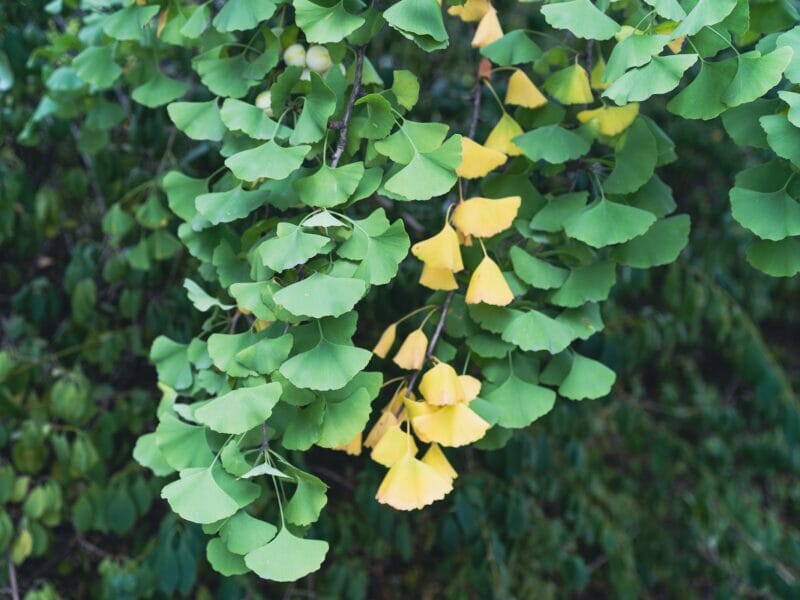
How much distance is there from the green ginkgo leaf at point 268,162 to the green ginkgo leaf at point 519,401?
328 millimetres

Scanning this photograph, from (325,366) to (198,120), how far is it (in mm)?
364

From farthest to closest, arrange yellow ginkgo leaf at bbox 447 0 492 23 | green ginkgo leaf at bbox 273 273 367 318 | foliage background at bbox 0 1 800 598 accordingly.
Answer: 1. foliage background at bbox 0 1 800 598
2. yellow ginkgo leaf at bbox 447 0 492 23
3. green ginkgo leaf at bbox 273 273 367 318

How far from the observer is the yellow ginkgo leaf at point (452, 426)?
747 millimetres

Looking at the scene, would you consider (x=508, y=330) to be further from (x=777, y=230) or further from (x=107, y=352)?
(x=107, y=352)

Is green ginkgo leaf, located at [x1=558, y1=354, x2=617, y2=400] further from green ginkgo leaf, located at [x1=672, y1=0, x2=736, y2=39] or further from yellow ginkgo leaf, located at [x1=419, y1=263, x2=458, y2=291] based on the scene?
green ginkgo leaf, located at [x1=672, y1=0, x2=736, y2=39]

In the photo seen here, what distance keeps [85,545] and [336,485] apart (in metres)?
0.54

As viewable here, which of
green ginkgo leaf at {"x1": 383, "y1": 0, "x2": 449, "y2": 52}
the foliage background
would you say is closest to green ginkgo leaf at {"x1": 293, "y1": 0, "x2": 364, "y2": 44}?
green ginkgo leaf at {"x1": 383, "y1": 0, "x2": 449, "y2": 52}

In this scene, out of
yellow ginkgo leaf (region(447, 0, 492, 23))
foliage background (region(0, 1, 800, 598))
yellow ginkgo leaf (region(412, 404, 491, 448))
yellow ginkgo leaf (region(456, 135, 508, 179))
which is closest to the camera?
yellow ginkgo leaf (region(412, 404, 491, 448))

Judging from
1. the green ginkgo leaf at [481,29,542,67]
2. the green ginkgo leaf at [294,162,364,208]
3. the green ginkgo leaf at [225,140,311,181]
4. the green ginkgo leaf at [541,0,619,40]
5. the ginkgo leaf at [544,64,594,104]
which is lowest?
the ginkgo leaf at [544,64,594,104]

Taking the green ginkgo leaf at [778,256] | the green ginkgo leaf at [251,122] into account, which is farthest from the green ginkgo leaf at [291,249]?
the green ginkgo leaf at [778,256]

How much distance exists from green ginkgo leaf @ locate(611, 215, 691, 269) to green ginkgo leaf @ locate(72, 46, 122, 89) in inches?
26.5

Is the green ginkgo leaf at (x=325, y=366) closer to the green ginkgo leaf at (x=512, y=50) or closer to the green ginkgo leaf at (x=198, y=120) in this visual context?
A: the green ginkgo leaf at (x=198, y=120)

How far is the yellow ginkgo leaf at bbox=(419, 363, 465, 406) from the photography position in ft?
2.46

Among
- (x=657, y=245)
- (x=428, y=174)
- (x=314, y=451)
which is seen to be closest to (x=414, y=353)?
(x=428, y=174)
